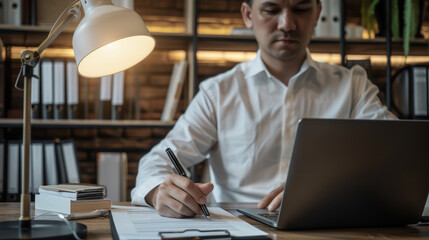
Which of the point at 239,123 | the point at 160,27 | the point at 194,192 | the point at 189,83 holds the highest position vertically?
the point at 160,27

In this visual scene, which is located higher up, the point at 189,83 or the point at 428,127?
the point at 189,83

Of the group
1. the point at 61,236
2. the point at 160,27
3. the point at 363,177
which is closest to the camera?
the point at 61,236

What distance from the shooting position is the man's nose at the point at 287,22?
1.49 m

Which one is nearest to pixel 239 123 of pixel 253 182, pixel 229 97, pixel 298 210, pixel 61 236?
pixel 229 97

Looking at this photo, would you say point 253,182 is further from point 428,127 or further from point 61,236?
point 61,236

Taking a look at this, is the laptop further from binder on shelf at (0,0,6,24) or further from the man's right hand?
binder on shelf at (0,0,6,24)

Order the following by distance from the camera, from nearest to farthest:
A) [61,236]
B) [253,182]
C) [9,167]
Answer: [61,236], [253,182], [9,167]

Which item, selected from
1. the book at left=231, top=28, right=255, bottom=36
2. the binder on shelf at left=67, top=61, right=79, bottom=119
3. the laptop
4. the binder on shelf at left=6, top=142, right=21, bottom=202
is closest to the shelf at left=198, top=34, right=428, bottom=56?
the book at left=231, top=28, right=255, bottom=36

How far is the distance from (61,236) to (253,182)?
0.90m

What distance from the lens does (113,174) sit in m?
2.21

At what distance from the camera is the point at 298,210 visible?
31.7 inches

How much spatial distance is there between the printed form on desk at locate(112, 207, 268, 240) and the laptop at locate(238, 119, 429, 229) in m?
0.07

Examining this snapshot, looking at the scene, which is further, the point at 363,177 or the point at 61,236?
the point at 363,177

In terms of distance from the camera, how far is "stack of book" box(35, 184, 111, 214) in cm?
99
